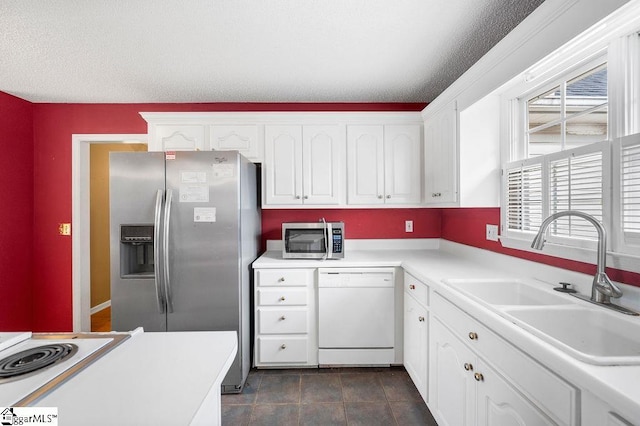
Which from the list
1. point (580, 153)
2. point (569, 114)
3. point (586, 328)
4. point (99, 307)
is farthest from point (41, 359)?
point (99, 307)

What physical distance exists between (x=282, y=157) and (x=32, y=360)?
200 centimetres

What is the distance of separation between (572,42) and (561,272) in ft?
3.50

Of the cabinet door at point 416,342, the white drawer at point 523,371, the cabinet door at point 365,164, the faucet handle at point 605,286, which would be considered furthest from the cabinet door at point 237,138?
the faucet handle at point 605,286

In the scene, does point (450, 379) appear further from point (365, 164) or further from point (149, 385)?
point (365, 164)

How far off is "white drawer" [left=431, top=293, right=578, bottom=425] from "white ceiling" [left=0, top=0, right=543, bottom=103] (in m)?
1.63

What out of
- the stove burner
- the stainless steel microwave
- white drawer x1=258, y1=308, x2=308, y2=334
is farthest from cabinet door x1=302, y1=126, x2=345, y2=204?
the stove burner

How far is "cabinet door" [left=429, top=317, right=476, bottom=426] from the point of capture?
4.09 feet

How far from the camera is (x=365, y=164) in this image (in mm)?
2508

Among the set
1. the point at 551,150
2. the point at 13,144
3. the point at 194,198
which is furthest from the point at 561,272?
the point at 13,144

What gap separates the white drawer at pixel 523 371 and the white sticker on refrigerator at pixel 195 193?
5.70 feet

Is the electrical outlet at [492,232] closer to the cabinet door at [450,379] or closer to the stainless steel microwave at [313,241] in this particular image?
the cabinet door at [450,379]

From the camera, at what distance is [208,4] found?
4.72 feet

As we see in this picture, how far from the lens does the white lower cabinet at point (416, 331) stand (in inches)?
69.1

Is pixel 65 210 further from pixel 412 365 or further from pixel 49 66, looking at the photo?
pixel 412 365
